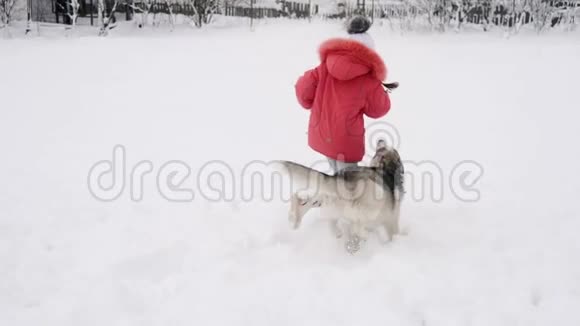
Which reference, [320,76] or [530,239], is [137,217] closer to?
[320,76]

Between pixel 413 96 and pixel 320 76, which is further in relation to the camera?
pixel 413 96

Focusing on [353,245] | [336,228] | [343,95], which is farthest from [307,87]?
[353,245]

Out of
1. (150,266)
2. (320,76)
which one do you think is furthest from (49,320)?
(320,76)

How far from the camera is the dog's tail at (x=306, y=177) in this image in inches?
118

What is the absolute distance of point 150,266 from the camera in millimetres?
3215

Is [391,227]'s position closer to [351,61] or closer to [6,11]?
[351,61]

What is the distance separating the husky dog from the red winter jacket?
0.95 feet

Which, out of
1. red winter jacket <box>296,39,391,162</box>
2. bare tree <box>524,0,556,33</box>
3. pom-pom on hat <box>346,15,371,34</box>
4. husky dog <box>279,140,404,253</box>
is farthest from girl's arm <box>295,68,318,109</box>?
bare tree <box>524,0,556,33</box>

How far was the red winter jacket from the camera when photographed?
3.16m

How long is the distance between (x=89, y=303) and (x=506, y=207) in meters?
3.61

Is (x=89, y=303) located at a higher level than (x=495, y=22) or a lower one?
lower

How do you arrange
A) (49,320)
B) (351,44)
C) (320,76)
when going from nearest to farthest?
1. (49,320)
2. (351,44)
3. (320,76)

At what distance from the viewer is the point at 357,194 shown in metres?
3.12

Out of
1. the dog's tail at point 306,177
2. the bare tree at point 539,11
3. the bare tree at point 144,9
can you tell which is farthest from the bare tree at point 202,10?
the dog's tail at point 306,177
